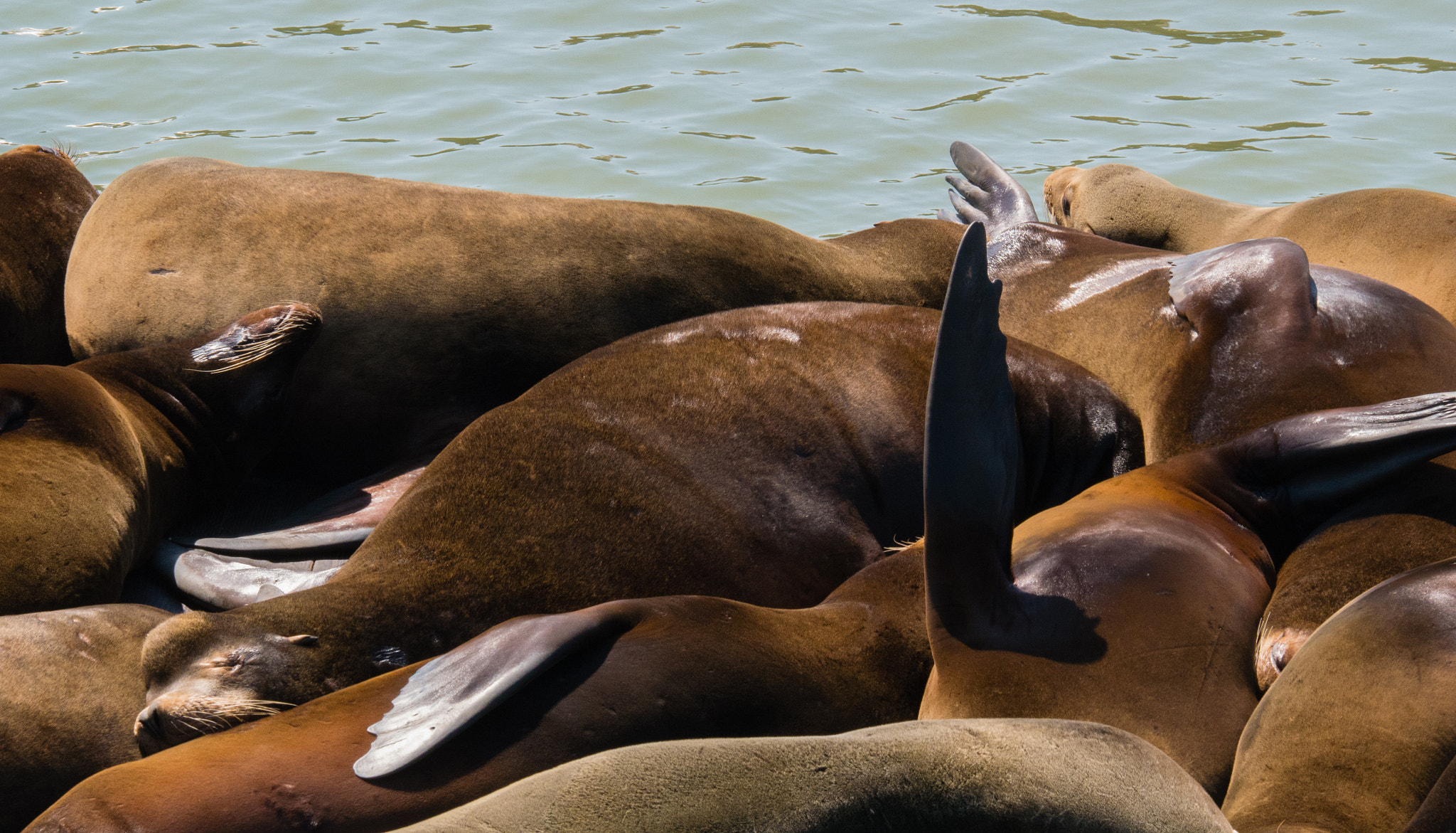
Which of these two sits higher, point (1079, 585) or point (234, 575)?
point (1079, 585)

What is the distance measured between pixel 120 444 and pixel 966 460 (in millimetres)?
2015

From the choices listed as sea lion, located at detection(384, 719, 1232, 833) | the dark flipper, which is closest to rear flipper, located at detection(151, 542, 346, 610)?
the dark flipper

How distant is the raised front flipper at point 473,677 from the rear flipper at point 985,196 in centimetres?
287

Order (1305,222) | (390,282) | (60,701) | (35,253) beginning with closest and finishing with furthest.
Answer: (60,701) → (390,282) → (35,253) → (1305,222)

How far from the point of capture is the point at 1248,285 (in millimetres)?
3412

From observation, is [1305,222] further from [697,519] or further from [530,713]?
[530,713]

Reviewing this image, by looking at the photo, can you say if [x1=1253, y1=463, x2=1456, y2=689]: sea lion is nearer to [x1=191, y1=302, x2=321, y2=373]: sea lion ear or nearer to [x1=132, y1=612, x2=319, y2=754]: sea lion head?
[x1=132, y1=612, x2=319, y2=754]: sea lion head

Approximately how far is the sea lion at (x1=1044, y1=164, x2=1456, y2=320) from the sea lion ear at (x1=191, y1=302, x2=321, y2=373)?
3.17 metres

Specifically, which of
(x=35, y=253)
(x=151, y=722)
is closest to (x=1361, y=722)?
(x=151, y=722)

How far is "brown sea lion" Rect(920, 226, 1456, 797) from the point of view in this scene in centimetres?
229

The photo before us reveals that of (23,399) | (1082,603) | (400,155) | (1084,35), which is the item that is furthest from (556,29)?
(1082,603)

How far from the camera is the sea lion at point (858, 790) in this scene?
1.46 m

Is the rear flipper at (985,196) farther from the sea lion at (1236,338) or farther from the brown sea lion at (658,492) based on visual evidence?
the brown sea lion at (658,492)

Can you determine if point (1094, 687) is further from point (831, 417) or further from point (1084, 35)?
point (1084, 35)
